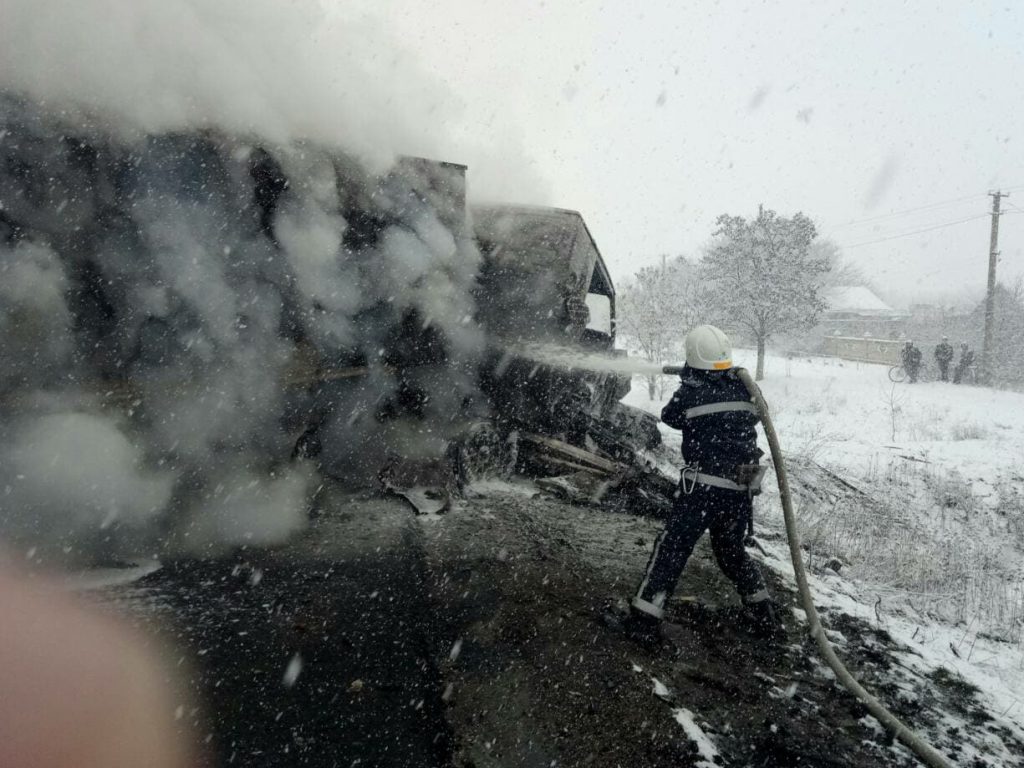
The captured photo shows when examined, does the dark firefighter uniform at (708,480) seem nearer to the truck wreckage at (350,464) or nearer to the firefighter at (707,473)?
the firefighter at (707,473)

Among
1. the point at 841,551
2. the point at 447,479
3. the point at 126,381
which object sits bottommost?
the point at 841,551

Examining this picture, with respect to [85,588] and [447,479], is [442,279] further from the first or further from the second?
[85,588]

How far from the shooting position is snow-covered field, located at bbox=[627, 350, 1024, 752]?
3.52m

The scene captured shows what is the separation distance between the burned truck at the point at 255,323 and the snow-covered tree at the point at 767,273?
1624 cm

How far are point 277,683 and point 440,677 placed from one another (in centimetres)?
74

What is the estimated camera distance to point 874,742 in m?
2.42

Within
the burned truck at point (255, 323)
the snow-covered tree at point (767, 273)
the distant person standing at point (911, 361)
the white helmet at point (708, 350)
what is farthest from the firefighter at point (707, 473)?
the distant person standing at point (911, 361)

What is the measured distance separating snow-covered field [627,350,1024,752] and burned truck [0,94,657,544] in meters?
2.42

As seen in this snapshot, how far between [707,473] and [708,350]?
687 mm

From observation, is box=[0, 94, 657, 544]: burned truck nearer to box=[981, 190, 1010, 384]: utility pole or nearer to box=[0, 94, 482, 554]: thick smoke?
box=[0, 94, 482, 554]: thick smoke

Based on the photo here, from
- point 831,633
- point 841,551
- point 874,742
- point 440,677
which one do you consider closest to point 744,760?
point 874,742

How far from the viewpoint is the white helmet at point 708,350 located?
3104mm

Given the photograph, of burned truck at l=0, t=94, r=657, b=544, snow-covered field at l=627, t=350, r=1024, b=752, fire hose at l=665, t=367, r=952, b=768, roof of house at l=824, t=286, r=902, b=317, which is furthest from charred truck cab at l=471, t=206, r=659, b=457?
roof of house at l=824, t=286, r=902, b=317

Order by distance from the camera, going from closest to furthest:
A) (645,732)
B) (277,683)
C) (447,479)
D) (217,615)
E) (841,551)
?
1. (645,732)
2. (277,683)
3. (217,615)
4. (841,551)
5. (447,479)
